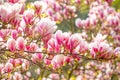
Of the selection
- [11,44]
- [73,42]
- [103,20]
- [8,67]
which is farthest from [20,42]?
[103,20]

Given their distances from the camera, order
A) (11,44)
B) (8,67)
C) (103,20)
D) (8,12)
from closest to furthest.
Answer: (8,12) → (11,44) → (8,67) → (103,20)

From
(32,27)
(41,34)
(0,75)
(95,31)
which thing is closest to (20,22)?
(32,27)

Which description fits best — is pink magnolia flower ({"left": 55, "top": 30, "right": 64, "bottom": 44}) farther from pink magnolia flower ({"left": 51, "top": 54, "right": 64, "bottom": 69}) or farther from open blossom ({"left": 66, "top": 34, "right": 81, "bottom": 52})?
pink magnolia flower ({"left": 51, "top": 54, "right": 64, "bottom": 69})

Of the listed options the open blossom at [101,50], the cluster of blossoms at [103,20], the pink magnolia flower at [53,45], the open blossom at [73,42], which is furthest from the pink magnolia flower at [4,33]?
the cluster of blossoms at [103,20]

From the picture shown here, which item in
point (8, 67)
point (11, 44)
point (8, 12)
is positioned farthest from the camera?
point (8, 67)

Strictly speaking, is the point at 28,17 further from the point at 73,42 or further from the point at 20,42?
the point at 73,42

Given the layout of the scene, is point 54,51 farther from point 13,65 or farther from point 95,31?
point 95,31

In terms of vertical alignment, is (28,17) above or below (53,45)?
above

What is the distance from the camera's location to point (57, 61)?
1.99m

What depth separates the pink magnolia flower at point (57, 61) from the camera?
196 centimetres

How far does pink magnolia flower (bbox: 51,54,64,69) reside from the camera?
77.0 inches

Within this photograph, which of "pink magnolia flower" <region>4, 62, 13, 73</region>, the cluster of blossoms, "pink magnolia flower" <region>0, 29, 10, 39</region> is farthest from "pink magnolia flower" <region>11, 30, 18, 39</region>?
the cluster of blossoms

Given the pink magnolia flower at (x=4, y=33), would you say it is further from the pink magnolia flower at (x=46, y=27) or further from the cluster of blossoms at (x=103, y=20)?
the cluster of blossoms at (x=103, y=20)

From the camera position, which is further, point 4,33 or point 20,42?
point 4,33
